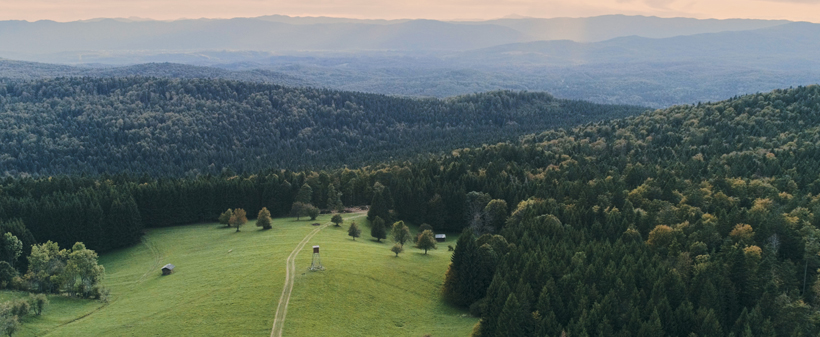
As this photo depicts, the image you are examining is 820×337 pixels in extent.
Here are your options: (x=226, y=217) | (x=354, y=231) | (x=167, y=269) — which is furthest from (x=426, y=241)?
(x=226, y=217)

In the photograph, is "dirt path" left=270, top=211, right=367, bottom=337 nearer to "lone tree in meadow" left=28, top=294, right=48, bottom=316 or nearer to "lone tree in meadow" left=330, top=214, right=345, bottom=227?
"lone tree in meadow" left=330, top=214, right=345, bottom=227

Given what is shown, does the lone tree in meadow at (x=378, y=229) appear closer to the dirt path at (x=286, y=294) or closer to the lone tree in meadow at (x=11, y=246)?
the dirt path at (x=286, y=294)

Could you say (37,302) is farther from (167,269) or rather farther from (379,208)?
(379,208)

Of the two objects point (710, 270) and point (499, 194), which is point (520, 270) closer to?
point (710, 270)

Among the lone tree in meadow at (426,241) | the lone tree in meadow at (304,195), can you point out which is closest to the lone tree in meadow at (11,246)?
the lone tree in meadow at (304,195)

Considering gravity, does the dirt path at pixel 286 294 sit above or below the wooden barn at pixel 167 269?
above
